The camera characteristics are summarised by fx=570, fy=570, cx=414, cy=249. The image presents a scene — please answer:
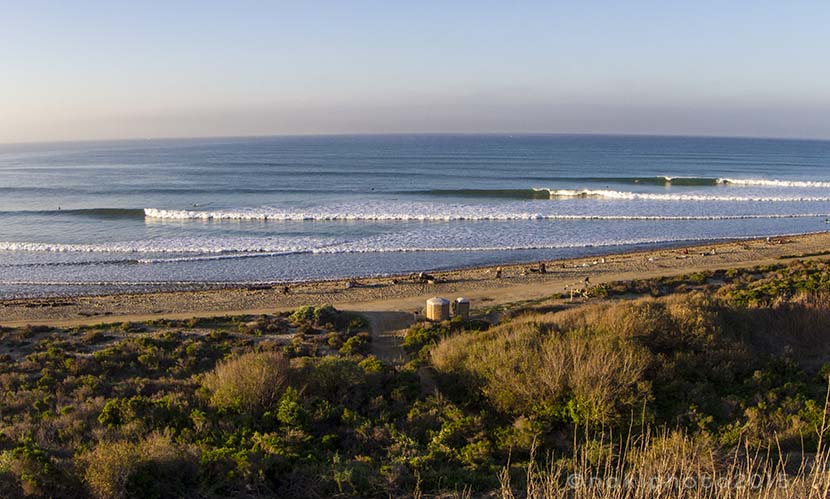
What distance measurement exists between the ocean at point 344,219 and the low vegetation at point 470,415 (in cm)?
1476

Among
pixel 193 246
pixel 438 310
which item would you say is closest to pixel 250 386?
pixel 438 310

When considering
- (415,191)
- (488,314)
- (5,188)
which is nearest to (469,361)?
(488,314)

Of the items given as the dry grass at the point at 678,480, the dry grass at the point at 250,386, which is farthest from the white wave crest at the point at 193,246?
the dry grass at the point at 678,480

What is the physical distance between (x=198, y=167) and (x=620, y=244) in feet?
209

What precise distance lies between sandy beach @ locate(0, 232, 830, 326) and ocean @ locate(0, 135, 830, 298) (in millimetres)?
2270

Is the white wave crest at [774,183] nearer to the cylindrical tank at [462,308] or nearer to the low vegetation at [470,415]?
the cylindrical tank at [462,308]

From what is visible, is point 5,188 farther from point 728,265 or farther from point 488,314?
point 728,265

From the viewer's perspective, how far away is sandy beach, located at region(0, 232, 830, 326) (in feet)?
58.1

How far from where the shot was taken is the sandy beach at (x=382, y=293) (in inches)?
697

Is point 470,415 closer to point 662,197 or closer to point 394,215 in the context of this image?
point 394,215

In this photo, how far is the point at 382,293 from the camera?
1970 centimetres

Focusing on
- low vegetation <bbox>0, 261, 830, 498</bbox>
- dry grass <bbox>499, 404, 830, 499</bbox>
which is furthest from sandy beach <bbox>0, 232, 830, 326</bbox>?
dry grass <bbox>499, 404, 830, 499</bbox>

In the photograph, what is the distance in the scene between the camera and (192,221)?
3778 centimetres

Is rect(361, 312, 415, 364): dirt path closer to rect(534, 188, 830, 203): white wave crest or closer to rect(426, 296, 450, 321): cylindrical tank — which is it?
rect(426, 296, 450, 321): cylindrical tank
